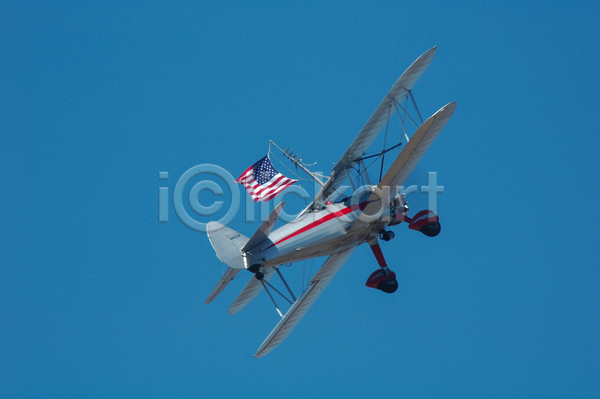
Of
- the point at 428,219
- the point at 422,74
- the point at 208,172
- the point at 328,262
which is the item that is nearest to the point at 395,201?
the point at 428,219

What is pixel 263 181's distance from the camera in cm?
2341

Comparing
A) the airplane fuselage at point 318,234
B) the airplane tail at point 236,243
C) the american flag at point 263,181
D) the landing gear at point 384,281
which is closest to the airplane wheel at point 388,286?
the landing gear at point 384,281

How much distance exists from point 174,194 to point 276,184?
14.0ft

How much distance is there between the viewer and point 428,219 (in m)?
22.4

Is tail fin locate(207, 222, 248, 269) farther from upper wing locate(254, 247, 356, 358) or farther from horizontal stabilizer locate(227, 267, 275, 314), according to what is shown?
horizontal stabilizer locate(227, 267, 275, 314)

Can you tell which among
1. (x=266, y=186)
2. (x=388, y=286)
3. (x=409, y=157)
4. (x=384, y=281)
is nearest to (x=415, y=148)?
(x=409, y=157)

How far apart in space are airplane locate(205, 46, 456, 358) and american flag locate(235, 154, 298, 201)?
4.07ft

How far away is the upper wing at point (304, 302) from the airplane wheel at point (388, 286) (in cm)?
152

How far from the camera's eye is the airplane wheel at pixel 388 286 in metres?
22.3

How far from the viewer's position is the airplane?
2075 cm

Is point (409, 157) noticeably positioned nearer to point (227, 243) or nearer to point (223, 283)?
point (227, 243)

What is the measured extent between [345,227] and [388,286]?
2.58 meters

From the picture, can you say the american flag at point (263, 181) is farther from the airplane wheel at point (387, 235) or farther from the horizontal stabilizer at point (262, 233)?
the airplane wheel at point (387, 235)

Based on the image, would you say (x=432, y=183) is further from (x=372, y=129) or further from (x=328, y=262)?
(x=328, y=262)
